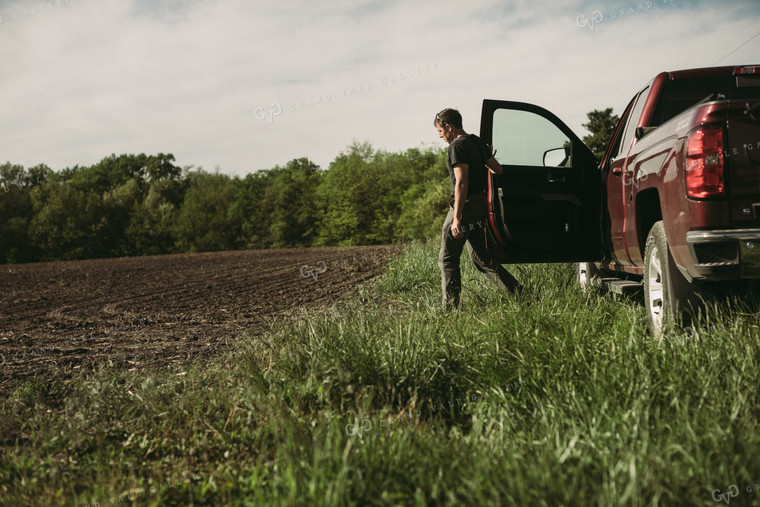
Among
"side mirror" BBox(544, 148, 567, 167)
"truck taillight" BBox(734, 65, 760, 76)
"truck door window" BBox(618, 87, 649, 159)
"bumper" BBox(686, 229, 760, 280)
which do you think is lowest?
"bumper" BBox(686, 229, 760, 280)

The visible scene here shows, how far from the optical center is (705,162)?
3.30m

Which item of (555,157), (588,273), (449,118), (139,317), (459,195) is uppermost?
(449,118)

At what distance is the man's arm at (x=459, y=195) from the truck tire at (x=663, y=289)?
1803mm

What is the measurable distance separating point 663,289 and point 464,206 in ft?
7.44

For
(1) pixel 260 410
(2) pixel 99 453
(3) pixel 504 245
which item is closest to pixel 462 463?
(1) pixel 260 410

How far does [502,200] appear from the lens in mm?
5434

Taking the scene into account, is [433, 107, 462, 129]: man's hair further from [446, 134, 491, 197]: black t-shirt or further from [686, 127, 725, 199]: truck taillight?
[686, 127, 725, 199]: truck taillight

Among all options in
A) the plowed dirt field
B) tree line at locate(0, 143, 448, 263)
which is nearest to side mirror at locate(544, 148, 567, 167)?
the plowed dirt field

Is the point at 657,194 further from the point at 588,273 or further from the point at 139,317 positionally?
the point at 139,317

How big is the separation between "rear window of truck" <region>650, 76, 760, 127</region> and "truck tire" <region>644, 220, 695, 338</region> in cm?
132

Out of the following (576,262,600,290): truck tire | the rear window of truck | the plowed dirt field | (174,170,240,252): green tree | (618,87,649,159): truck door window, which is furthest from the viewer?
(174,170,240,252): green tree

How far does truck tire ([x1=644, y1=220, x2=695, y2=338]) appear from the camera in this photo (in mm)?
3645

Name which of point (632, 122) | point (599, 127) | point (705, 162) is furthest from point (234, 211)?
point (705, 162)

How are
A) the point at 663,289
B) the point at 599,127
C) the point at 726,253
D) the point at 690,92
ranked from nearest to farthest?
1. the point at 726,253
2. the point at 663,289
3. the point at 690,92
4. the point at 599,127
